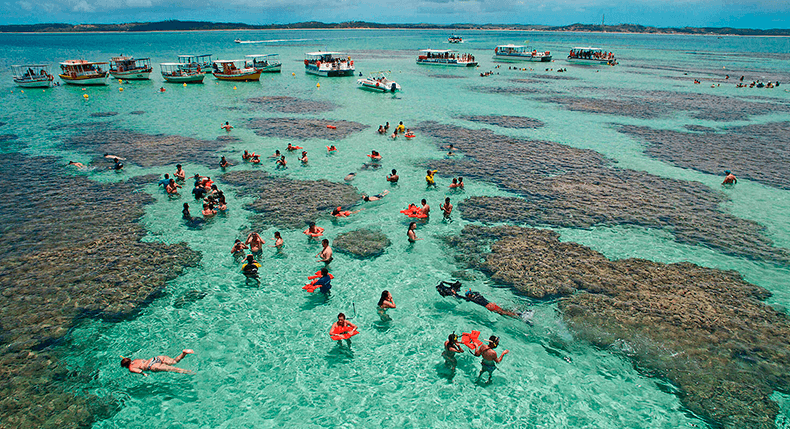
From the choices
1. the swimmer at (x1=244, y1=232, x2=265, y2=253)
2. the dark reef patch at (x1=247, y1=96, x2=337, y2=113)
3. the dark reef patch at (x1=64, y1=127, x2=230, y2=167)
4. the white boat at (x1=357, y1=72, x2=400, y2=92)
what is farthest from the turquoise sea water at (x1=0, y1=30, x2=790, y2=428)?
the white boat at (x1=357, y1=72, x2=400, y2=92)

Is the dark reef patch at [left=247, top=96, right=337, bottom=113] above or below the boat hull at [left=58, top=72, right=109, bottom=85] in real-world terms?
below

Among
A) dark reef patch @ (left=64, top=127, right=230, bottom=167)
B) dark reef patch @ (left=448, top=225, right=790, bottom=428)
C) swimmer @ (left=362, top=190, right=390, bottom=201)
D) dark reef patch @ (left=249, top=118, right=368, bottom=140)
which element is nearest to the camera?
dark reef patch @ (left=448, top=225, right=790, bottom=428)

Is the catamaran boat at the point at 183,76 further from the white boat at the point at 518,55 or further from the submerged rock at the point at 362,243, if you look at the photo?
the white boat at the point at 518,55

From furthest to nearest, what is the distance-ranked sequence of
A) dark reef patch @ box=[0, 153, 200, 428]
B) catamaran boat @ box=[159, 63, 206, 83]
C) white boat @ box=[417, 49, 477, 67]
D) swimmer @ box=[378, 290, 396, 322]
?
white boat @ box=[417, 49, 477, 67], catamaran boat @ box=[159, 63, 206, 83], swimmer @ box=[378, 290, 396, 322], dark reef patch @ box=[0, 153, 200, 428]

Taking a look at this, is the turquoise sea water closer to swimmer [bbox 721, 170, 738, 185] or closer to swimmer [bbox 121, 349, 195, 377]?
swimmer [bbox 121, 349, 195, 377]

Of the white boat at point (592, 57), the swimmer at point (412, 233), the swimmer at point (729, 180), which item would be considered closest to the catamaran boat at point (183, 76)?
the swimmer at point (412, 233)

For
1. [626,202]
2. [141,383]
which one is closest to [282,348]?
[141,383]

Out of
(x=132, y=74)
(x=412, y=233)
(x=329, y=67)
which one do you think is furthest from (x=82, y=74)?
(x=412, y=233)
